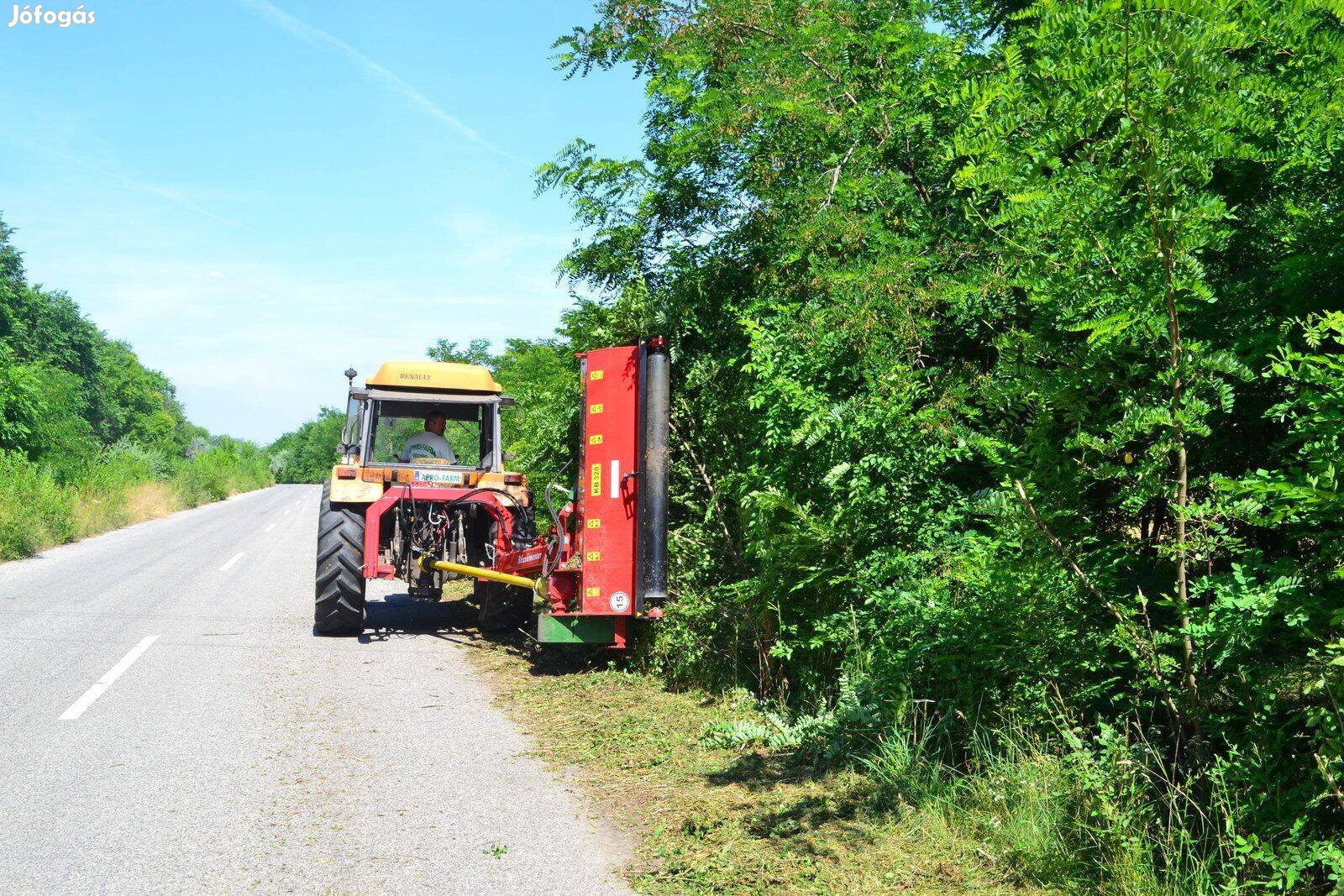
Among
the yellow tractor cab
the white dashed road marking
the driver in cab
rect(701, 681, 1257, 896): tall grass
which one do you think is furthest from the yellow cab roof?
rect(701, 681, 1257, 896): tall grass

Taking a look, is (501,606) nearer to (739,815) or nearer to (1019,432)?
(739,815)

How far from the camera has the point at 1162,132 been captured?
10.9 feet

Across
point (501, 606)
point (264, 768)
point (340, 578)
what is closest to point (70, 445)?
point (340, 578)

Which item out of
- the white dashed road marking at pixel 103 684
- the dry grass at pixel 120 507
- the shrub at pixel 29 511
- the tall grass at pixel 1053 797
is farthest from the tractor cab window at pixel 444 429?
the dry grass at pixel 120 507

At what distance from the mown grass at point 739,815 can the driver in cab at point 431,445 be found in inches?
192

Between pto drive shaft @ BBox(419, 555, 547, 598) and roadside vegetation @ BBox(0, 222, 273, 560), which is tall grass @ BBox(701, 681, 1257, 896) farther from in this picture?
roadside vegetation @ BBox(0, 222, 273, 560)

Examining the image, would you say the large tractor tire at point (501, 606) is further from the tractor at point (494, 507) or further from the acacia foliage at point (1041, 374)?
the acacia foliage at point (1041, 374)

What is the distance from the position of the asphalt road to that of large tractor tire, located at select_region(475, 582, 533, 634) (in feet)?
1.70

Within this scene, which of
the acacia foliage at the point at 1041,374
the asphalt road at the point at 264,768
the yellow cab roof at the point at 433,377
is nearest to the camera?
the acacia foliage at the point at 1041,374

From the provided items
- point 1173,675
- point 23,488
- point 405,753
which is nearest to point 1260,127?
point 1173,675

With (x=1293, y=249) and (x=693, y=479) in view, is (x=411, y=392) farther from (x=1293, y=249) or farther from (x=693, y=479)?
(x=1293, y=249)

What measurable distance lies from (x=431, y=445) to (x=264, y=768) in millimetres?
6275

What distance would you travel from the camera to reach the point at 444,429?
Answer: 11992mm

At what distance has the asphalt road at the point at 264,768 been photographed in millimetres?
4375
